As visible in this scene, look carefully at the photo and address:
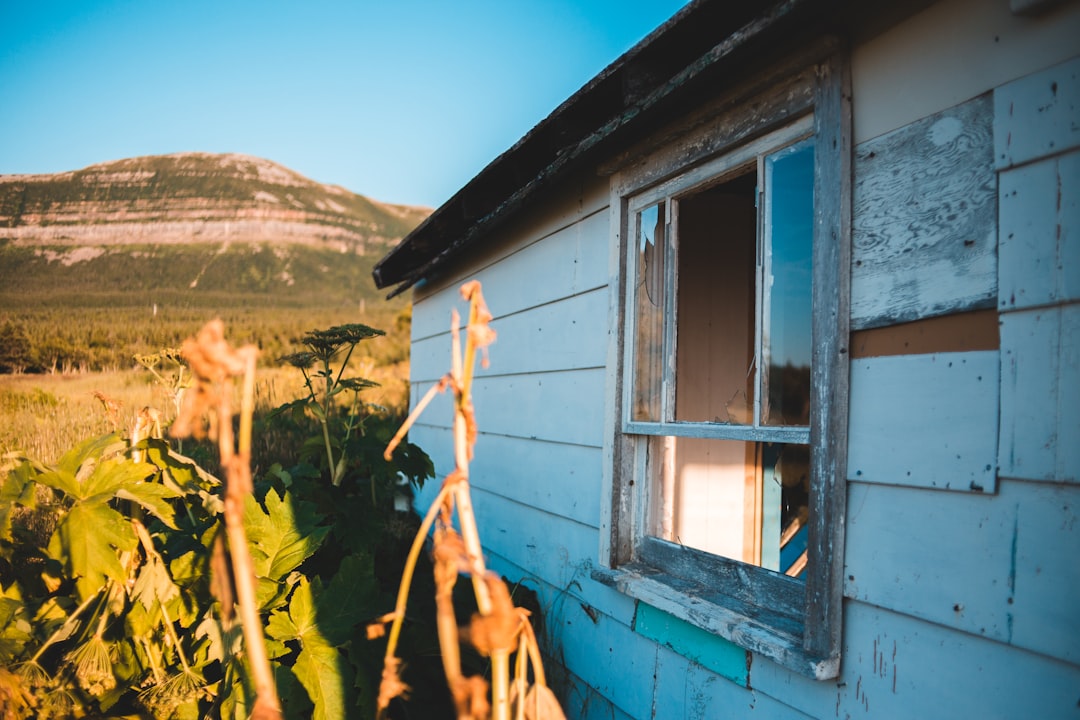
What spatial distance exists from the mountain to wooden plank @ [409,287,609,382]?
41.5ft

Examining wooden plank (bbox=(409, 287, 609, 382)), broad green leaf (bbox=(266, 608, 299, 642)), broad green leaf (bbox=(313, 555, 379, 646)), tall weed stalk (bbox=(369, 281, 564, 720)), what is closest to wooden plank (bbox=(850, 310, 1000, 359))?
tall weed stalk (bbox=(369, 281, 564, 720))

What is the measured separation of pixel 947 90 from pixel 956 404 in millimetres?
753

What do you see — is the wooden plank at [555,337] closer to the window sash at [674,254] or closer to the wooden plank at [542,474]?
the window sash at [674,254]

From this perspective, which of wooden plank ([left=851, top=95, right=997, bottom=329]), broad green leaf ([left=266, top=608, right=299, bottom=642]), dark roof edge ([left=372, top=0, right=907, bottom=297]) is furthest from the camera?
broad green leaf ([left=266, top=608, right=299, bottom=642])

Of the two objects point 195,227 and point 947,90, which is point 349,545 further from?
point 195,227

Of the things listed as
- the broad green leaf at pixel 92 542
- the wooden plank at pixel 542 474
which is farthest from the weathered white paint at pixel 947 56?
the broad green leaf at pixel 92 542

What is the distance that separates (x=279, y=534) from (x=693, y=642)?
1.71m

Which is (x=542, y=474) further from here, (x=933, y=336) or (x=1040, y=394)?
(x=1040, y=394)

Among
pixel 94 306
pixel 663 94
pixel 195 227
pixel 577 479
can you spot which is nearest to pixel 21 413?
pixel 94 306

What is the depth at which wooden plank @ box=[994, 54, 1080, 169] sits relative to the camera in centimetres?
128

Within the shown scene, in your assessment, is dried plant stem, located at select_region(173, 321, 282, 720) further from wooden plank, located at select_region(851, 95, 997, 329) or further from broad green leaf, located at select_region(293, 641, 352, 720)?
broad green leaf, located at select_region(293, 641, 352, 720)

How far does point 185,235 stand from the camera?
31000 millimetres

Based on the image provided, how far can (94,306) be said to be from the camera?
14.5 m

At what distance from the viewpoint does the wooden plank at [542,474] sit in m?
2.98
